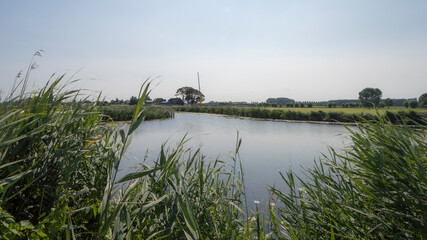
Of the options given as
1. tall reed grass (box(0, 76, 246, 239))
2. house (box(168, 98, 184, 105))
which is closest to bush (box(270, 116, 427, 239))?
tall reed grass (box(0, 76, 246, 239))

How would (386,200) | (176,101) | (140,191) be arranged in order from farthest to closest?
(176,101), (386,200), (140,191)

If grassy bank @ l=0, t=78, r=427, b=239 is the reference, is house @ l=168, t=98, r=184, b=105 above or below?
above

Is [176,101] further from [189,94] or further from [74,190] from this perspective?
[74,190]

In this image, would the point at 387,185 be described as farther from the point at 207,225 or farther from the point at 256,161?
the point at 256,161

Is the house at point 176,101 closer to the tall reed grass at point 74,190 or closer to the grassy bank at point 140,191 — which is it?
the tall reed grass at point 74,190

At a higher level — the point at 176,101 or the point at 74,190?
the point at 176,101

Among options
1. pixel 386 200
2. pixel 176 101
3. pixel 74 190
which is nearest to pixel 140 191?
pixel 74 190

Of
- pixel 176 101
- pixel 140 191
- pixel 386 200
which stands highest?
pixel 176 101

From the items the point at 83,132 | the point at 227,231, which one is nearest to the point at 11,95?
the point at 83,132

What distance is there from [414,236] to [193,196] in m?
1.30

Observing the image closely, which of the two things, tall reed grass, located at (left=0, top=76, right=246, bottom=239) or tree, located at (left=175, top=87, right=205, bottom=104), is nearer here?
tall reed grass, located at (left=0, top=76, right=246, bottom=239)

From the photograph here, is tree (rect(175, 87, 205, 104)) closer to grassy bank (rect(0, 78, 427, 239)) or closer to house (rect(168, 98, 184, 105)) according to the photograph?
house (rect(168, 98, 184, 105))

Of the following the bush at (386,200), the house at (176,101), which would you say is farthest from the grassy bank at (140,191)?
the house at (176,101)

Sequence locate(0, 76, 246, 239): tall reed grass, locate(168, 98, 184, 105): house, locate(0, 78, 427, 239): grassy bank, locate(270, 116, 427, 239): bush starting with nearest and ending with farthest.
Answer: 1. locate(0, 76, 246, 239): tall reed grass
2. locate(0, 78, 427, 239): grassy bank
3. locate(270, 116, 427, 239): bush
4. locate(168, 98, 184, 105): house
